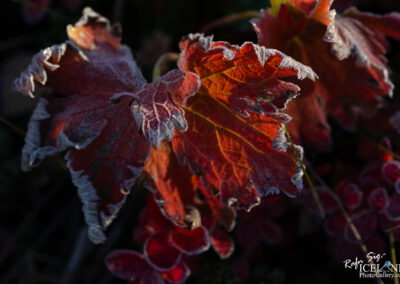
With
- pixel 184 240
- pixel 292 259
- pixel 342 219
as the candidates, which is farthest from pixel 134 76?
pixel 292 259

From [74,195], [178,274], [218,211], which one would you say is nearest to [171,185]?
[218,211]

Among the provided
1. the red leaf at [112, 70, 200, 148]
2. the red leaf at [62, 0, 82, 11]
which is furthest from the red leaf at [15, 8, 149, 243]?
the red leaf at [62, 0, 82, 11]

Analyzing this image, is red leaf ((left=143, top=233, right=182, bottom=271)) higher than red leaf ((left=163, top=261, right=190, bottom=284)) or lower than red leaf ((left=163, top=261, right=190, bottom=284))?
higher

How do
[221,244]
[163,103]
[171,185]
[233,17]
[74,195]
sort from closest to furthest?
[163,103], [171,185], [221,244], [233,17], [74,195]

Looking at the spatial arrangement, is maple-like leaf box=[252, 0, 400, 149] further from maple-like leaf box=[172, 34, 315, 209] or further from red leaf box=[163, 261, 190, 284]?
red leaf box=[163, 261, 190, 284]

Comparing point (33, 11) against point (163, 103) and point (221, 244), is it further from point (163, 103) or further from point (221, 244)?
point (221, 244)

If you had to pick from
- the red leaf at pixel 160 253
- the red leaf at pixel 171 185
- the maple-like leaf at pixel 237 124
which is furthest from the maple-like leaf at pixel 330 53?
the red leaf at pixel 160 253
